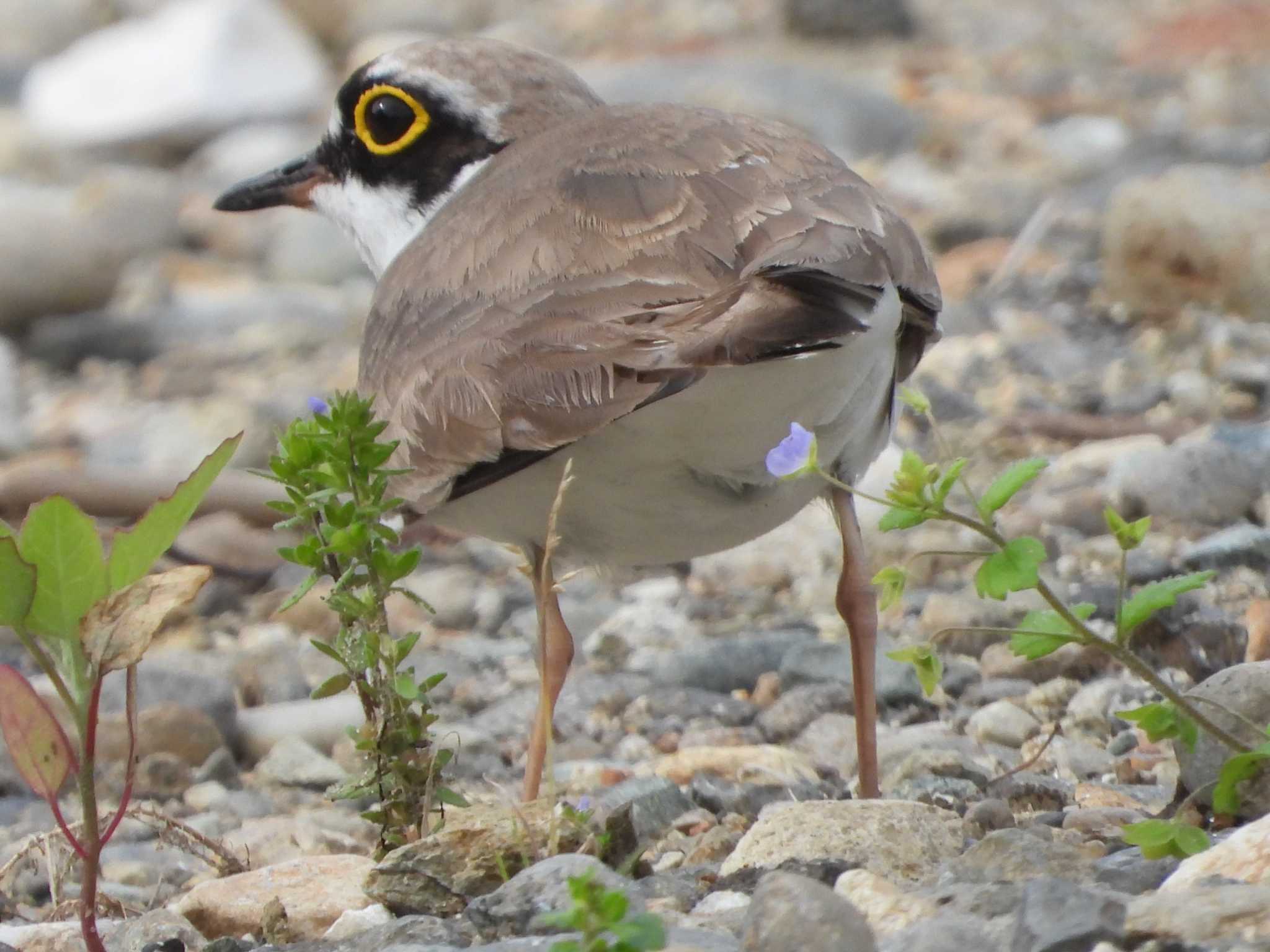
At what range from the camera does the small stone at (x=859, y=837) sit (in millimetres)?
2461

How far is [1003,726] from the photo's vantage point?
3574 mm

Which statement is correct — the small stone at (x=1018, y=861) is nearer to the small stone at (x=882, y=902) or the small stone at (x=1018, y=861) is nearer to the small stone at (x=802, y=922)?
the small stone at (x=882, y=902)

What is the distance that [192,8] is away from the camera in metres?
11.4

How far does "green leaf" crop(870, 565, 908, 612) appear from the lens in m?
2.43

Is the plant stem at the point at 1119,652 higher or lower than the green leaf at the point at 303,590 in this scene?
lower

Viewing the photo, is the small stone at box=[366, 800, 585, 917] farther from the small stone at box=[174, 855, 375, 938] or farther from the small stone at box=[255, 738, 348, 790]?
the small stone at box=[255, 738, 348, 790]

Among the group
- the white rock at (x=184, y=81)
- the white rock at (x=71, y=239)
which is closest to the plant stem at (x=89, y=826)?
the white rock at (x=71, y=239)

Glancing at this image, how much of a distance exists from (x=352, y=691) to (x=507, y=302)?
156cm

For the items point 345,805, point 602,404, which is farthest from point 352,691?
point 602,404

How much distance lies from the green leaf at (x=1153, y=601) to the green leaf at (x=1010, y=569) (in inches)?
4.4

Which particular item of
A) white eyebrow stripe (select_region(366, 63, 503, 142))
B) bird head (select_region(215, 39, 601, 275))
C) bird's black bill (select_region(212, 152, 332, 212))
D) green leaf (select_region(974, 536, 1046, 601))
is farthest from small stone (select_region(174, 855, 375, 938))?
bird's black bill (select_region(212, 152, 332, 212))

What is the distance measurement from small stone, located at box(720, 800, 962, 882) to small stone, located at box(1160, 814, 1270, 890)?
1.30ft

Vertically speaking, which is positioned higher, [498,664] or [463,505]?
[463,505]

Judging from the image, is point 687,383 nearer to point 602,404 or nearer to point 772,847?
point 602,404
